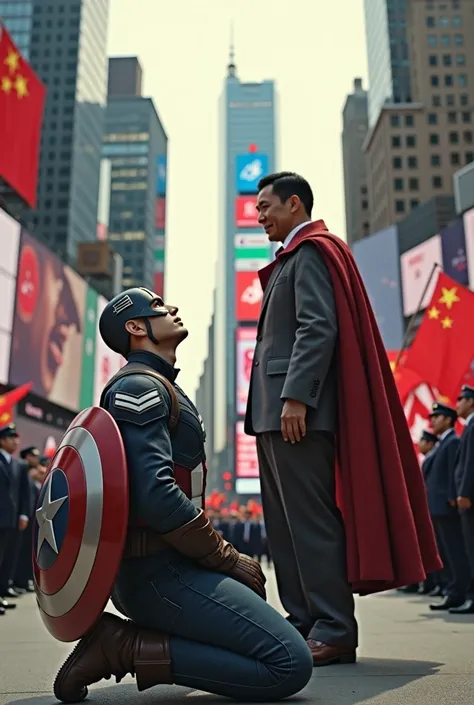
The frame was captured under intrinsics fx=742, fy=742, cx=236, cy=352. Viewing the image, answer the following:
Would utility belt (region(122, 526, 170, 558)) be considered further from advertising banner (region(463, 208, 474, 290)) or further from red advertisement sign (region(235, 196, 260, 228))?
red advertisement sign (region(235, 196, 260, 228))

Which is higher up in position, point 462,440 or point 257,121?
point 257,121

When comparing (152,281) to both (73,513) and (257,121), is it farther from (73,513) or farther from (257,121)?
(73,513)

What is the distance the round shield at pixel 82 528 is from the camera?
209 cm

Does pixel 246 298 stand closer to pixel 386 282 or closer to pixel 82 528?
pixel 386 282

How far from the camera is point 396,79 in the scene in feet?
290

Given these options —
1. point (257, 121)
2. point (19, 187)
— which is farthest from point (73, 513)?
point (257, 121)

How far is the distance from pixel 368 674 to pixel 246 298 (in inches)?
2094

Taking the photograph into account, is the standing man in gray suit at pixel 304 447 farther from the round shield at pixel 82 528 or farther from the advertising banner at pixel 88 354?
the advertising banner at pixel 88 354

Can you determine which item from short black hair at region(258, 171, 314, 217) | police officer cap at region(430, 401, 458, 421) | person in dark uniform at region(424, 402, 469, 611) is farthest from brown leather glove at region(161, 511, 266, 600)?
police officer cap at region(430, 401, 458, 421)

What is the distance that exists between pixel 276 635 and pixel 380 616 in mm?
3390

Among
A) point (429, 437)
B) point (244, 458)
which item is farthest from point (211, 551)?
point (244, 458)

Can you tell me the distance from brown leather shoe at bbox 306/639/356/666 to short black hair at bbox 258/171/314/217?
6.47ft

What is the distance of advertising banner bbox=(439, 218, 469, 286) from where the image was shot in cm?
3378

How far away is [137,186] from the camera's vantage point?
12688 cm
